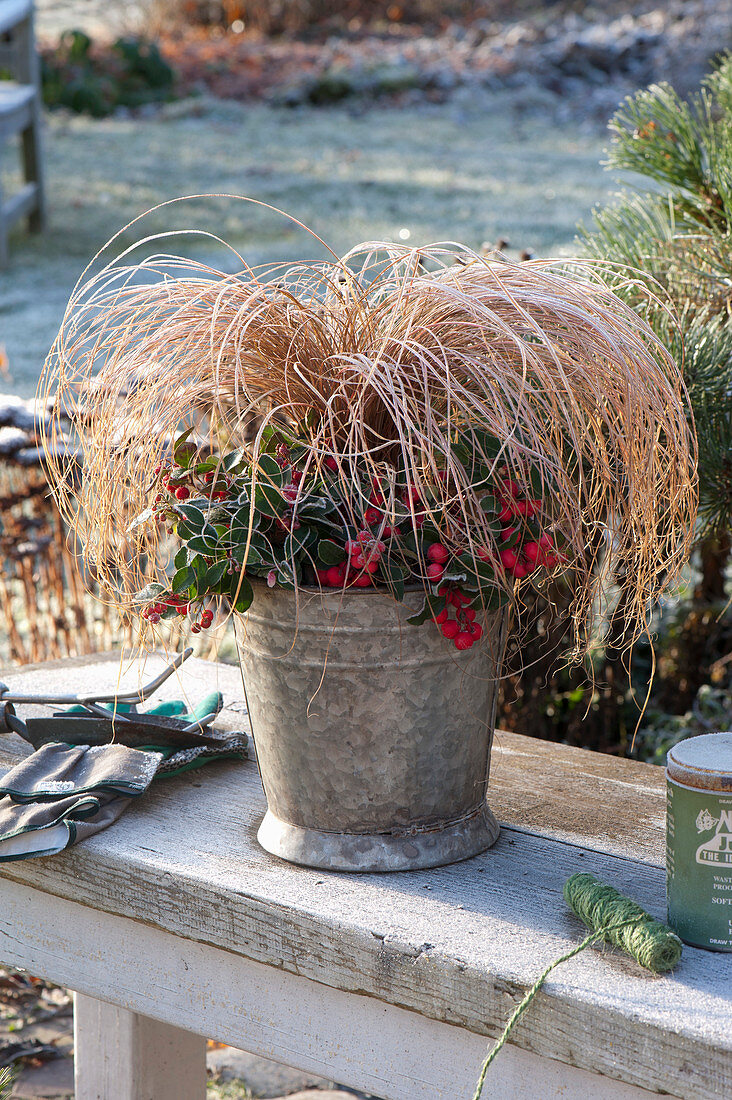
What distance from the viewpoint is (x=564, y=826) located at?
3.98 feet

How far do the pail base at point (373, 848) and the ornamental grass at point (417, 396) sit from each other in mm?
227

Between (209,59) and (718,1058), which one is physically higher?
(209,59)

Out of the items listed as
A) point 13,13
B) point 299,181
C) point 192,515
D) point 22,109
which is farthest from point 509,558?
point 299,181

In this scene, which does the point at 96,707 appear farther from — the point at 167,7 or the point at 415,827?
the point at 167,7

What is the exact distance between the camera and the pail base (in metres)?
1.10

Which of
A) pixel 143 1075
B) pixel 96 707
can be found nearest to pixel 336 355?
pixel 96 707

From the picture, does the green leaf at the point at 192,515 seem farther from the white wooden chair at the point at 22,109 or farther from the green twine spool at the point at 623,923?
the white wooden chair at the point at 22,109

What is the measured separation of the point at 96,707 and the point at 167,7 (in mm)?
14631

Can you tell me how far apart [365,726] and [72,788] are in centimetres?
33

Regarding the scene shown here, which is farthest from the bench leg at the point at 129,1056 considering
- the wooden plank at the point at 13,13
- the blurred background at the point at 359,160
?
the wooden plank at the point at 13,13

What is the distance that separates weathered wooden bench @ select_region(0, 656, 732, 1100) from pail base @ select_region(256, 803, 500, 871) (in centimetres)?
2

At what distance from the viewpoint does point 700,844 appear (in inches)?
36.8

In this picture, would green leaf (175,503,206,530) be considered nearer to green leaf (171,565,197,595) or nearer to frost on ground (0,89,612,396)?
green leaf (171,565,197,595)

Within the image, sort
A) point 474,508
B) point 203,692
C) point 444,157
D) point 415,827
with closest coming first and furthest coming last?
point 474,508 < point 415,827 < point 203,692 < point 444,157
